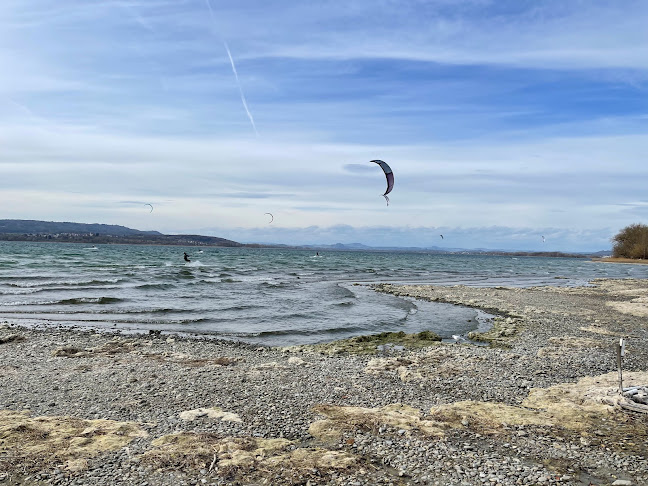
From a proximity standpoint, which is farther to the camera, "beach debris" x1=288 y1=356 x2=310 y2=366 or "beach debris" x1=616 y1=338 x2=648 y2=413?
"beach debris" x1=288 y1=356 x2=310 y2=366

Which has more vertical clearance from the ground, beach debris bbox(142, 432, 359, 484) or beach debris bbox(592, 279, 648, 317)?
beach debris bbox(592, 279, 648, 317)

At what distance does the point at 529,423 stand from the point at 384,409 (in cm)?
257

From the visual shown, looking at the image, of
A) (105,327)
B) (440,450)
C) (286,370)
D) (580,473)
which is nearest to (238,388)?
(286,370)

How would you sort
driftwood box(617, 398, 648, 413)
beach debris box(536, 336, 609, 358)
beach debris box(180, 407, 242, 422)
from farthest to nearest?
beach debris box(536, 336, 609, 358) → driftwood box(617, 398, 648, 413) → beach debris box(180, 407, 242, 422)

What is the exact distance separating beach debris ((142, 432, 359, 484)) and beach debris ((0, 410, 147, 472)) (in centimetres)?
79

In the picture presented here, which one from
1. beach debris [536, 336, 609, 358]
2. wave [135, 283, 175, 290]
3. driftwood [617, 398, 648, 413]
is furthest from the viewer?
wave [135, 283, 175, 290]

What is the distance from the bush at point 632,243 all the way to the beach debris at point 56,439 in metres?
130

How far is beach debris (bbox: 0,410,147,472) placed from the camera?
6.86 m

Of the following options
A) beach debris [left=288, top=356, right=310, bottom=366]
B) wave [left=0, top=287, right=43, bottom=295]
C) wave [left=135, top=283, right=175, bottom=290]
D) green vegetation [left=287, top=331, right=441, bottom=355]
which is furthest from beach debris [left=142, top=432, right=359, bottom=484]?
wave [left=135, top=283, right=175, bottom=290]

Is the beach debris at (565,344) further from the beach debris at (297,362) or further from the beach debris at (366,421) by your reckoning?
the beach debris at (366,421)

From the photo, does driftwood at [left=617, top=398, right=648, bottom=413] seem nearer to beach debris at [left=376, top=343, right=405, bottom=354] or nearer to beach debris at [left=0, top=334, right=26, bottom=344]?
beach debris at [left=376, top=343, right=405, bottom=354]

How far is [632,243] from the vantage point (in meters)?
118

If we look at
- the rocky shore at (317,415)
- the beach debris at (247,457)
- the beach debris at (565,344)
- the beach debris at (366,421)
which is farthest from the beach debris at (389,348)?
the beach debris at (247,457)

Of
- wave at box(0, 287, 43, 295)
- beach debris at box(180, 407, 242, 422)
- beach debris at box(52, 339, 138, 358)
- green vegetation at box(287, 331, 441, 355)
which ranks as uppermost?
beach debris at box(180, 407, 242, 422)
